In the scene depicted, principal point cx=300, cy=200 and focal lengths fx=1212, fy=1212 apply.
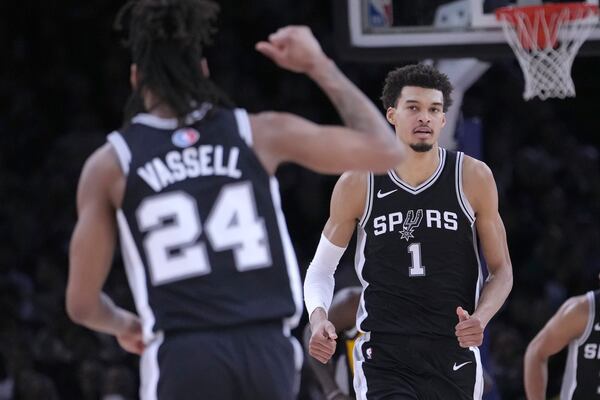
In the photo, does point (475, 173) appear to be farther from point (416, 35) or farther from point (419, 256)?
point (416, 35)

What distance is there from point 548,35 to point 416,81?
218 cm

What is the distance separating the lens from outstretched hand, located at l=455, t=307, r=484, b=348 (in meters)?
4.94

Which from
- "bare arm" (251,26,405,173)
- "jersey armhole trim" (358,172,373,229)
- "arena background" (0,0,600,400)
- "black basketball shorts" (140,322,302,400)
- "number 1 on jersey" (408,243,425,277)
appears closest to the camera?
"black basketball shorts" (140,322,302,400)

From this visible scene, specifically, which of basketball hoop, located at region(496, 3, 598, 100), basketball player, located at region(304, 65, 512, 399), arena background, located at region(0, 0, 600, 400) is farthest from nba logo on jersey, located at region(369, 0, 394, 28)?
A: arena background, located at region(0, 0, 600, 400)

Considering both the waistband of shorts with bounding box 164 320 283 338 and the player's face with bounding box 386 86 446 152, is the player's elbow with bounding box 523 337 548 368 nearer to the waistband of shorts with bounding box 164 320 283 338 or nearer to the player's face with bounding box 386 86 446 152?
the player's face with bounding box 386 86 446 152

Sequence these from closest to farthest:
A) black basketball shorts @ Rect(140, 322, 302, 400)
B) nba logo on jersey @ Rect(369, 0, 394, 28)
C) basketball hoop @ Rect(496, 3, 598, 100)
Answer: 1. black basketball shorts @ Rect(140, 322, 302, 400)
2. basketball hoop @ Rect(496, 3, 598, 100)
3. nba logo on jersey @ Rect(369, 0, 394, 28)

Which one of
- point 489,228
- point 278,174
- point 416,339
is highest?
point 489,228

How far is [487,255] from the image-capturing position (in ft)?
18.0

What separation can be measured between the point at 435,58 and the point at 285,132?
4148mm

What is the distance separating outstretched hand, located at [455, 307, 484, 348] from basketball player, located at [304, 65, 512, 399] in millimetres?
216

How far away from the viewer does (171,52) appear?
3.70 metres

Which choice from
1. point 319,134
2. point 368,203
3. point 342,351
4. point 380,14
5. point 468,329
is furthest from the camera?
point 380,14

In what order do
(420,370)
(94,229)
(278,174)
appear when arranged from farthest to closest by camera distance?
(278,174)
(420,370)
(94,229)

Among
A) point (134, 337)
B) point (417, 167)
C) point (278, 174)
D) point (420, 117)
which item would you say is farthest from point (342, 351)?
point (278, 174)
